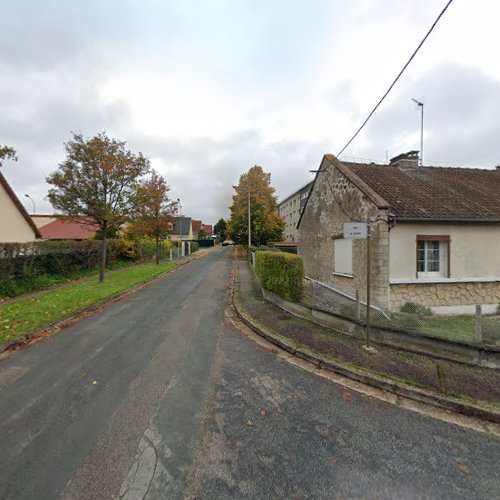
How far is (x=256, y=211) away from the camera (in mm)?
27188

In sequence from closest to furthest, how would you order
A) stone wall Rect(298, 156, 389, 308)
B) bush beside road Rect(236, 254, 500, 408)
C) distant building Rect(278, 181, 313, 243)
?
bush beside road Rect(236, 254, 500, 408) → stone wall Rect(298, 156, 389, 308) → distant building Rect(278, 181, 313, 243)

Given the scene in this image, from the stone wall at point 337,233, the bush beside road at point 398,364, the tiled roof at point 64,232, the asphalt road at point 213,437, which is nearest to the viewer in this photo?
the asphalt road at point 213,437

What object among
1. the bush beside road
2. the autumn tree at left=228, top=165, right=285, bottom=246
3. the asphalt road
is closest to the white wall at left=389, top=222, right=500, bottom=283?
the bush beside road

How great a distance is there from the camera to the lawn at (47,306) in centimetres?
614

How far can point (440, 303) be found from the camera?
7.90m

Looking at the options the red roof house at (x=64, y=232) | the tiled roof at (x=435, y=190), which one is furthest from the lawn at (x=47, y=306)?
the red roof house at (x=64, y=232)

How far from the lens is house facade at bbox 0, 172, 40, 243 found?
46.1 ft

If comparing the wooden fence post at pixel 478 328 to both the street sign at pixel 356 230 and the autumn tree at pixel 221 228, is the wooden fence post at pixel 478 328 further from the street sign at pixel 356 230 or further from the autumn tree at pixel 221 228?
the autumn tree at pixel 221 228

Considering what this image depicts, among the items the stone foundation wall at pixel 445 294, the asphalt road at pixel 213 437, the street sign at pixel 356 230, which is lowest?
the asphalt road at pixel 213 437

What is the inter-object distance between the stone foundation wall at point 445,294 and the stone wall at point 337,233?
1.73 feet

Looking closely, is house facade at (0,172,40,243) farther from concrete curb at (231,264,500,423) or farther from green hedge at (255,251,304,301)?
concrete curb at (231,264,500,423)

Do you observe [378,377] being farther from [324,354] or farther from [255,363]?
[255,363]

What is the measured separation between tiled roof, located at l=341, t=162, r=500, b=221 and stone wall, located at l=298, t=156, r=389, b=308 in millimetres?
744

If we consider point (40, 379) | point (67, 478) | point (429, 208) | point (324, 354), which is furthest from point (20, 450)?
point (429, 208)
